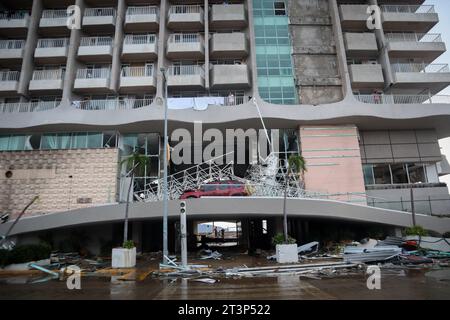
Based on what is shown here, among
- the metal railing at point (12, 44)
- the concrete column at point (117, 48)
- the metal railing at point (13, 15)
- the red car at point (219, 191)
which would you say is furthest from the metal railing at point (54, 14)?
the red car at point (219, 191)

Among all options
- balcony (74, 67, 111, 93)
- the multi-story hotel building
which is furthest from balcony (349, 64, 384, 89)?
balcony (74, 67, 111, 93)

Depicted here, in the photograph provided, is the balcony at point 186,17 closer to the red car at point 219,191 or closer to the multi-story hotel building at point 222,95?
the multi-story hotel building at point 222,95

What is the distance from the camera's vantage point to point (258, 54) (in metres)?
32.9

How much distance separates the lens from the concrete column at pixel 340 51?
99.5 feet

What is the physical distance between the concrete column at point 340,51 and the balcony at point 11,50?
1363 inches

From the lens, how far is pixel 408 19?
110ft

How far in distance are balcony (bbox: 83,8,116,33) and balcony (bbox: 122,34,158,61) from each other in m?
2.33

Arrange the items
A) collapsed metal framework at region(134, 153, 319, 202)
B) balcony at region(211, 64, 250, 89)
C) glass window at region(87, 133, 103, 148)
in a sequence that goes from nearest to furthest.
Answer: collapsed metal framework at region(134, 153, 319, 202), glass window at region(87, 133, 103, 148), balcony at region(211, 64, 250, 89)

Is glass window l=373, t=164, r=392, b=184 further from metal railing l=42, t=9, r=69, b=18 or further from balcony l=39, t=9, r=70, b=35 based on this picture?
metal railing l=42, t=9, r=69, b=18

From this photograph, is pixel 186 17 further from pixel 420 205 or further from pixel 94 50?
pixel 420 205

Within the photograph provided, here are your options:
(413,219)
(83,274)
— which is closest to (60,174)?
(83,274)

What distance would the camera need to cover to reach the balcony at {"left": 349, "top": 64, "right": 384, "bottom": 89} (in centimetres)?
3144

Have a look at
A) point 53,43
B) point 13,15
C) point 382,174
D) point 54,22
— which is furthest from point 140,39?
point 382,174
